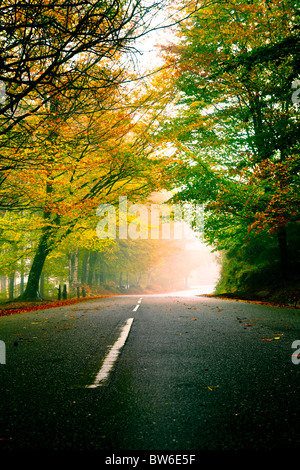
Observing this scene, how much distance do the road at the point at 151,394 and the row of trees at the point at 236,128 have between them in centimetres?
656

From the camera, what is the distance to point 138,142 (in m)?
12.6

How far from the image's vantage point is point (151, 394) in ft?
7.93

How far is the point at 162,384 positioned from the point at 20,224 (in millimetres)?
12232

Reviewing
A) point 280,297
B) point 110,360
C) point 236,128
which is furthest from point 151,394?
point 236,128

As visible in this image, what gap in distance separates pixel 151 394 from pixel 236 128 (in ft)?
42.5

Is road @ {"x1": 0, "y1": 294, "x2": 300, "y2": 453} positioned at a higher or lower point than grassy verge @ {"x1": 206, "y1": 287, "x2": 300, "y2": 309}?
higher

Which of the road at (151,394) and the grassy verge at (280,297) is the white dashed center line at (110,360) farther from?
the grassy verge at (280,297)

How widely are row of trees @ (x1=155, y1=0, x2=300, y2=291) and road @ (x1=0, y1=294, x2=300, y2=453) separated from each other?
656 centimetres

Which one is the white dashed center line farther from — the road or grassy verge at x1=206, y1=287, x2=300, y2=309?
grassy verge at x1=206, y1=287, x2=300, y2=309

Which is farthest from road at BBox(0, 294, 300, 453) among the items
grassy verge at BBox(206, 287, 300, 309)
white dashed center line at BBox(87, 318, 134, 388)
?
grassy verge at BBox(206, 287, 300, 309)

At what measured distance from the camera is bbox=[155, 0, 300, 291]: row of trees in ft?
30.8

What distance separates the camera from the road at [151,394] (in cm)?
176
